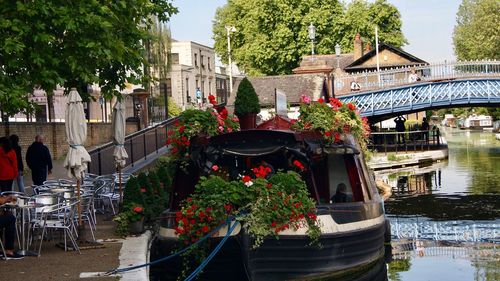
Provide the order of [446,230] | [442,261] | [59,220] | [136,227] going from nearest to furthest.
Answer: [59,220] < [136,227] < [442,261] < [446,230]

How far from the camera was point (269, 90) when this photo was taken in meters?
44.0

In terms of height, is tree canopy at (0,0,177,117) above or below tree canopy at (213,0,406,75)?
below

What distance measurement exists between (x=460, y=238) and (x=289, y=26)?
5496cm

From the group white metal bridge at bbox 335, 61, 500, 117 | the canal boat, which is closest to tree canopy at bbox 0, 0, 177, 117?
the canal boat

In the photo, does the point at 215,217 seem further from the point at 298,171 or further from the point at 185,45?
the point at 185,45

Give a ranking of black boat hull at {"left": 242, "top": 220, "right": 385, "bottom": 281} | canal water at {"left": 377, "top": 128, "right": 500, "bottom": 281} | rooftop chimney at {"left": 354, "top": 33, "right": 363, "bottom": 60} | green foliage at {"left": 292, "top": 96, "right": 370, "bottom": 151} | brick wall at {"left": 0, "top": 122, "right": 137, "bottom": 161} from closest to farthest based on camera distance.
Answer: black boat hull at {"left": 242, "top": 220, "right": 385, "bottom": 281}
green foliage at {"left": 292, "top": 96, "right": 370, "bottom": 151}
canal water at {"left": 377, "top": 128, "right": 500, "bottom": 281}
brick wall at {"left": 0, "top": 122, "right": 137, "bottom": 161}
rooftop chimney at {"left": 354, "top": 33, "right": 363, "bottom": 60}

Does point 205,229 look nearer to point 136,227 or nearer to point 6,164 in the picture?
point 136,227

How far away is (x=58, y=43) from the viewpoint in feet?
56.1

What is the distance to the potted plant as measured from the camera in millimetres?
15320

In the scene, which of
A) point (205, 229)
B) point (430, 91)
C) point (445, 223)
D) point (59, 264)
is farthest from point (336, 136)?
point (430, 91)

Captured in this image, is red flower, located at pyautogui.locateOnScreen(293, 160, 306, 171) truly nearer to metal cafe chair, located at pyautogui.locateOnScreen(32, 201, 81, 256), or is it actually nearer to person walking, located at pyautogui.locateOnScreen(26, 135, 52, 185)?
metal cafe chair, located at pyautogui.locateOnScreen(32, 201, 81, 256)

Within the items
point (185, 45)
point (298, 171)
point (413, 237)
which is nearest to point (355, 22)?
point (185, 45)

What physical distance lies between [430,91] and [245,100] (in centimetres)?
3919

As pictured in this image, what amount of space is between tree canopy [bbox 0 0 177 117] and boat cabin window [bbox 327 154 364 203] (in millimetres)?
4642
